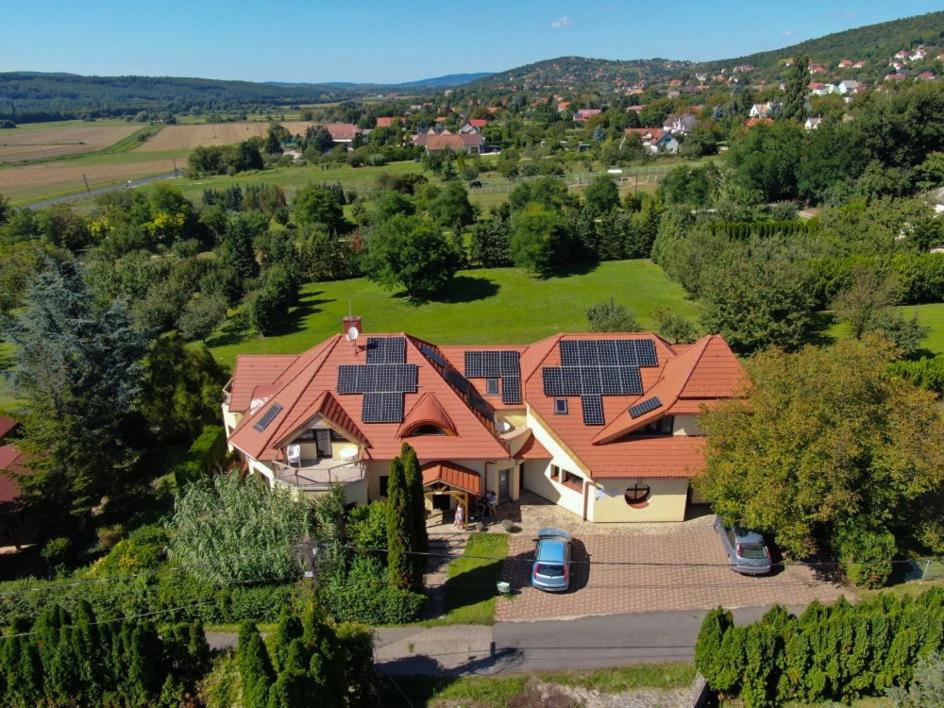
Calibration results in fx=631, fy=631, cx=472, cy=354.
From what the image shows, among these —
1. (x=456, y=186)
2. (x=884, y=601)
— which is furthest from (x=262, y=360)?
(x=456, y=186)

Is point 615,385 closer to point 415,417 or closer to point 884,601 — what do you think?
point 415,417

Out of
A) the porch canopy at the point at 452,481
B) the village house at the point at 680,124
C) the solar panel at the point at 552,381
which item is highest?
the village house at the point at 680,124

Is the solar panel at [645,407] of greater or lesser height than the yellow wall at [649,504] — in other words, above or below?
above

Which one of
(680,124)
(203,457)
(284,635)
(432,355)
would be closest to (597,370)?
(432,355)

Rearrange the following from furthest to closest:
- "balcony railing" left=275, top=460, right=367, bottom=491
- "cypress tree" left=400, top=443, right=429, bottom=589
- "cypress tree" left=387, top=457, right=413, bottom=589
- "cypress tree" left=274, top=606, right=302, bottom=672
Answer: "balcony railing" left=275, top=460, right=367, bottom=491
"cypress tree" left=400, top=443, right=429, bottom=589
"cypress tree" left=387, top=457, right=413, bottom=589
"cypress tree" left=274, top=606, right=302, bottom=672

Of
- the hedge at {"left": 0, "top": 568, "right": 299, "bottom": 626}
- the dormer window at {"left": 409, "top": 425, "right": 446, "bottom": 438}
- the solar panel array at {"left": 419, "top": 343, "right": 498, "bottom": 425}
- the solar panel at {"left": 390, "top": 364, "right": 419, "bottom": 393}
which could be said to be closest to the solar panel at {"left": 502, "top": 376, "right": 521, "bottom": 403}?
the solar panel array at {"left": 419, "top": 343, "right": 498, "bottom": 425}

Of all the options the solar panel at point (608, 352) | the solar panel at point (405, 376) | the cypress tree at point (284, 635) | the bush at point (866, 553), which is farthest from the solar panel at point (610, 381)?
the cypress tree at point (284, 635)

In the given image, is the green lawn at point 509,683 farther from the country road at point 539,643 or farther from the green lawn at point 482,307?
the green lawn at point 482,307

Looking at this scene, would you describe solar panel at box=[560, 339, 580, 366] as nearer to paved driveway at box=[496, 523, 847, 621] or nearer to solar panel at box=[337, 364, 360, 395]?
paved driveway at box=[496, 523, 847, 621]

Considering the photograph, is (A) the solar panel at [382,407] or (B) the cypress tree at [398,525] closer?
(B) the cypress tree at [398,525]
